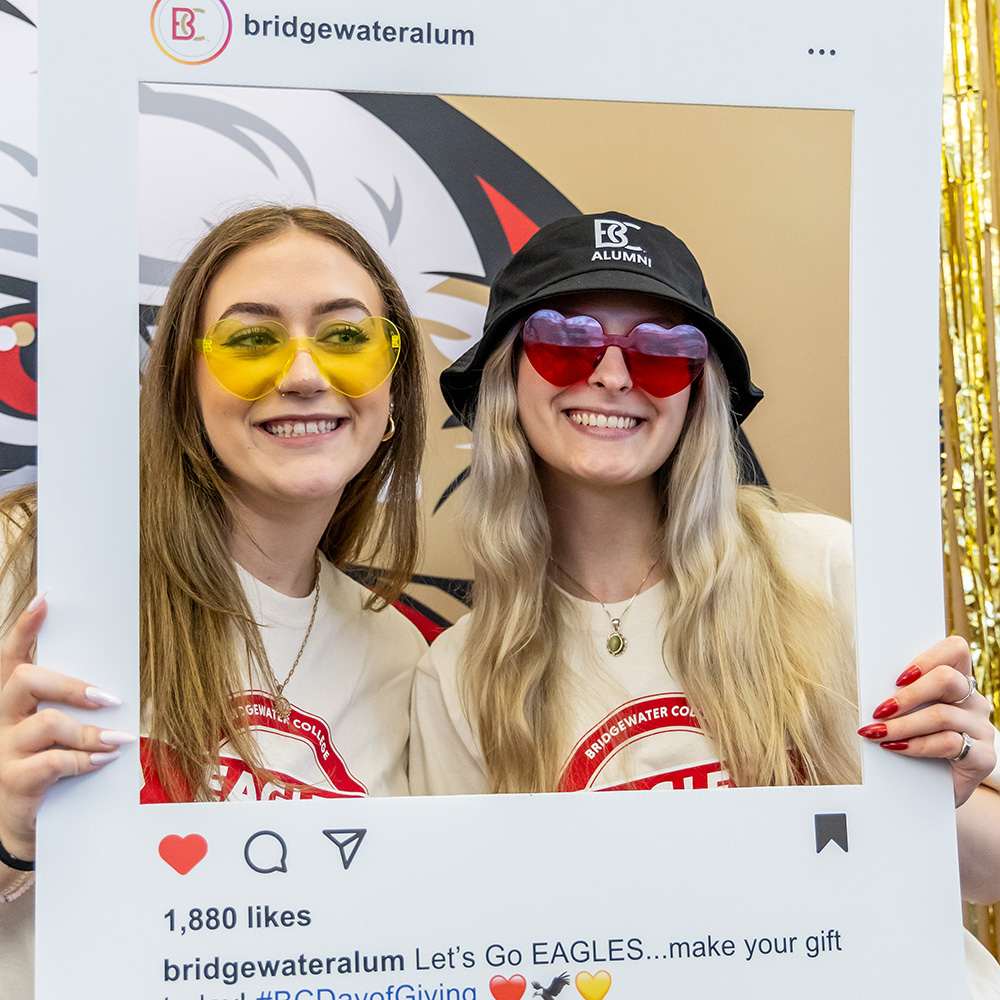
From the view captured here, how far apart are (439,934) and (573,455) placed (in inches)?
21.1

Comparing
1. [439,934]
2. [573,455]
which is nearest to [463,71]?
[573,455]

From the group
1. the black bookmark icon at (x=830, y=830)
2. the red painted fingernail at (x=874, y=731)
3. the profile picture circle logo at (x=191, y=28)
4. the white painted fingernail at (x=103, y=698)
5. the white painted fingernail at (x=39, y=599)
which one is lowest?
the black bookmark icon at (x=830, y=830)

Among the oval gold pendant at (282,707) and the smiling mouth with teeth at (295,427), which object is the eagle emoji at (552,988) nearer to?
the oval gold pendant at (282,707)

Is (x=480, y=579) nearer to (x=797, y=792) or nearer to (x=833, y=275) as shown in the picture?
(x=797, y=792)

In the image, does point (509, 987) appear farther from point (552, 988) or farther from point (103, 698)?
point (103, 698)

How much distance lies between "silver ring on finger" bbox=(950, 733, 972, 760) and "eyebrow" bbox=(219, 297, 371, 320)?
2.70ft

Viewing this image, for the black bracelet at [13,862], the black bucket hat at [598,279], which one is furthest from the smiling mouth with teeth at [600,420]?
the black bracelet at [13,862]

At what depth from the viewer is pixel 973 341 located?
157cm

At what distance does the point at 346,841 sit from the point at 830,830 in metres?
0.52

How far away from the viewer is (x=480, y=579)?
106 cm

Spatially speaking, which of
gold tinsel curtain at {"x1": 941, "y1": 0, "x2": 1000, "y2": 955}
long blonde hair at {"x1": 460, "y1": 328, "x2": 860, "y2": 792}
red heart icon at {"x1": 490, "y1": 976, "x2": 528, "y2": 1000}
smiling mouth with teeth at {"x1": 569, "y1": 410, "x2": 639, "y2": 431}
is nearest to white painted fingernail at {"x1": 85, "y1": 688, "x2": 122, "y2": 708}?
long blonde hair at {"x1": 460, "y1": 328, "x2": 860, "y2": 792}

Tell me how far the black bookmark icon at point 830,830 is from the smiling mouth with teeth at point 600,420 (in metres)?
0.48

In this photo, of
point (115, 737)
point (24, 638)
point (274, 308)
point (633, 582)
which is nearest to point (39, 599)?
point (24, 638)

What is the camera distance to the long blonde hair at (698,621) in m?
1.01
